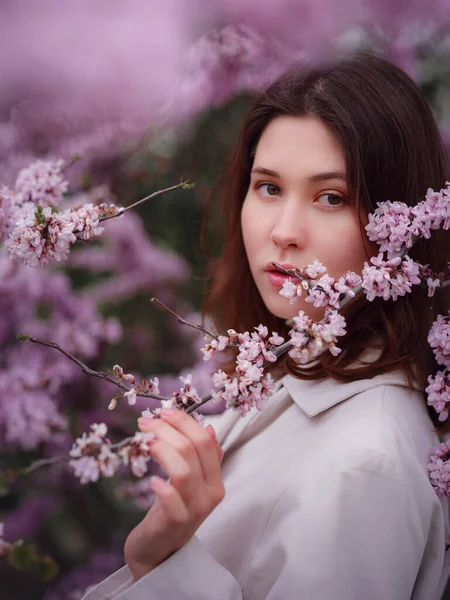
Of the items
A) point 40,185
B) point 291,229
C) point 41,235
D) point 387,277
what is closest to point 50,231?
point 41,235

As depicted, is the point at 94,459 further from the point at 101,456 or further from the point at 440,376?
the point at 440,376

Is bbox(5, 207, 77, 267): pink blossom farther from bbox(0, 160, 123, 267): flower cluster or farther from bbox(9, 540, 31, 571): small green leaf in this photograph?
bbox(9, 540, 31, 571): small green leaf

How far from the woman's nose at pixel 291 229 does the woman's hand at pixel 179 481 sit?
316 mm

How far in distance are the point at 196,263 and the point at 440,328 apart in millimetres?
1067

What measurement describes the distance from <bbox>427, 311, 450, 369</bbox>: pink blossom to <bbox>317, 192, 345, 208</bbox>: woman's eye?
0.23 m

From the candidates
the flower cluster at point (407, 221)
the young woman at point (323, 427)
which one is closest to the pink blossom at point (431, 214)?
the flower cluster at point (407, 221)

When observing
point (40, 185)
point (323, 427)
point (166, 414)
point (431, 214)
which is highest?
point (40, 185)

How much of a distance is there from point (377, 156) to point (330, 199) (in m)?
0.10

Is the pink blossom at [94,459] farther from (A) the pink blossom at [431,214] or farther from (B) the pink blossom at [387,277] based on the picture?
(A) the pink blossom at [431,214]

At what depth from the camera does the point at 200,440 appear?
745 mm

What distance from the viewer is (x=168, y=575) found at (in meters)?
0.80

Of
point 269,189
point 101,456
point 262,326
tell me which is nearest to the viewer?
point 101,456

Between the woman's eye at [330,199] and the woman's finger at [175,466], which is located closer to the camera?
the woman's finger at [175,466]

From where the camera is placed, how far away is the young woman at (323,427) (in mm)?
793
